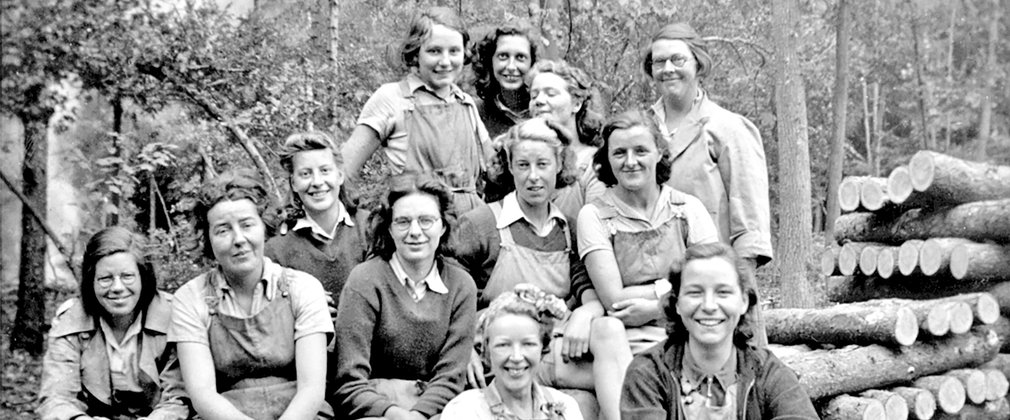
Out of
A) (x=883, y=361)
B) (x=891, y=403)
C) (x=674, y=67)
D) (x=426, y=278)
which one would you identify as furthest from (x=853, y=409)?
(x=426, y=278)

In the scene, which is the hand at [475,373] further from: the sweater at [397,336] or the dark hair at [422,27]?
the dark hair at [422,27]

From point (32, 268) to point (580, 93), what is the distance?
5.72 metres

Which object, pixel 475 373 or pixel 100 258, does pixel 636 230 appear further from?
pixel 100 258

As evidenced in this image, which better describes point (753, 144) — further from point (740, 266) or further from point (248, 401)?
point (248, 401)

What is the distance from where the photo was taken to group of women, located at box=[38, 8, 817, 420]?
9.85 feet

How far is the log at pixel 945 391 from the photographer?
5.85 metres

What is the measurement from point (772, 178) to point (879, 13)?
3512 millimetres

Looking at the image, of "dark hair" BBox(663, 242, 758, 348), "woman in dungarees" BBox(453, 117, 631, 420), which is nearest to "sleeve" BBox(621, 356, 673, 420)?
"dark hair" BBox(663, 242, 758, 348)

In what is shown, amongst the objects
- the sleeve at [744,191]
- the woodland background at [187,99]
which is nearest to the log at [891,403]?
the sleeve at [744,191]

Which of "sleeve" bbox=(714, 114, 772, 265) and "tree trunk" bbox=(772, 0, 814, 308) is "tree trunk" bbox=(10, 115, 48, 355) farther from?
"tree trunk" bbox=(772, 0, 814, 308)

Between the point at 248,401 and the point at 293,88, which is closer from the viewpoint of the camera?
the point at 248,401

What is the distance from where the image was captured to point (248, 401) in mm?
3271

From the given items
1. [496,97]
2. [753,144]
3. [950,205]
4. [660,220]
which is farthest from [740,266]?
[950,205]

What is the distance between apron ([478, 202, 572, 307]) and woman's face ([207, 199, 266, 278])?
34.0 inches
